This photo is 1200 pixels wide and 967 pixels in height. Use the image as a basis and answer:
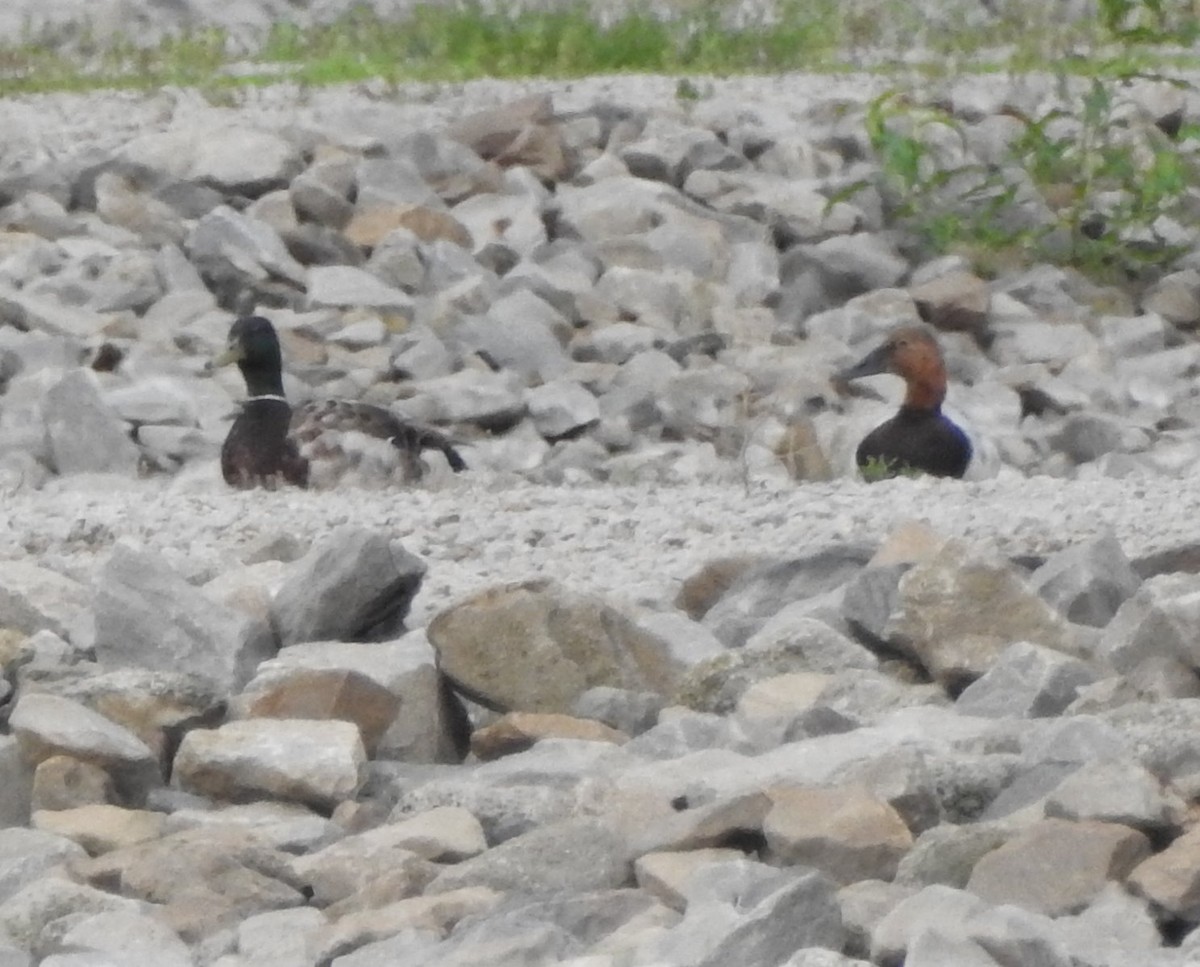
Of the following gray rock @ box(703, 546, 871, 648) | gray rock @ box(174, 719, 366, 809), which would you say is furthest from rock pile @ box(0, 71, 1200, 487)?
gray rock @ box(174, 719, 366, 809)

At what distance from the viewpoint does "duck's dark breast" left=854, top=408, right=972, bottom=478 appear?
8.92m

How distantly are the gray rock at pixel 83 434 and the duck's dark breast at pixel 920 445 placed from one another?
2337 mm

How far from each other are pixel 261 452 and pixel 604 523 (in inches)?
102

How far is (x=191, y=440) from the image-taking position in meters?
9.48

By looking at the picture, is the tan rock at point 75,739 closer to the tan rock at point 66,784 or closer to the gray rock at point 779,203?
the tan rock at point 66,784

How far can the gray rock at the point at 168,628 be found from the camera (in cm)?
505

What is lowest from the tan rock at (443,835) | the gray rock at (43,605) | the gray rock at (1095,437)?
the gray rock at (1095,437)

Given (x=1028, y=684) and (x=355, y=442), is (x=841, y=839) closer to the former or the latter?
(x=1028, y=684)

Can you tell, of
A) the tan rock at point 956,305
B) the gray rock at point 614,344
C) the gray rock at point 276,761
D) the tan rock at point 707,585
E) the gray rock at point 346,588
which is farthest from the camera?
the tan rock at point 956,305

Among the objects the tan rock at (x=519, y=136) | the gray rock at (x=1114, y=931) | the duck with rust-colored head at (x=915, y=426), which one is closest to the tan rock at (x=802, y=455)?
the duck with rust-colored head at (x=915, y=426)

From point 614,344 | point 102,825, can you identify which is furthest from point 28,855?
point 614,344

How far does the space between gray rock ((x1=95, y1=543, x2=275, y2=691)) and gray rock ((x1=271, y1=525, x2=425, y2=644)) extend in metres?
0.08

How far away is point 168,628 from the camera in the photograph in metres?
5.07

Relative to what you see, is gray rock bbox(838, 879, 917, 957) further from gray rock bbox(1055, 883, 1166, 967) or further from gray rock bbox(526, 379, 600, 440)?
gray rock bbox(526, 379, 600, 440)
